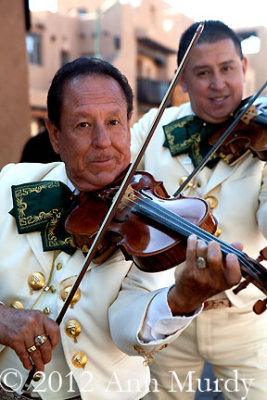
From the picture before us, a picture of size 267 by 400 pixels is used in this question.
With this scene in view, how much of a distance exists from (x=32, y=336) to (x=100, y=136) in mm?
668

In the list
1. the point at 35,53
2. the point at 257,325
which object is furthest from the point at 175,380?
the point at 35,53

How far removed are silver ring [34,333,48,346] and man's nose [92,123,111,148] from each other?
0.63m

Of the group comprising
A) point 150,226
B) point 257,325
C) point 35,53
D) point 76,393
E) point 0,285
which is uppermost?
point 150,226

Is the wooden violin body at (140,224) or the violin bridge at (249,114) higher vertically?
the violin bridge at (249,114)

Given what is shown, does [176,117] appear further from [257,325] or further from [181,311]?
[181,311]

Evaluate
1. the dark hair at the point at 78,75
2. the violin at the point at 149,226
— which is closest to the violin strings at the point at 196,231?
the violin at the point at 149,226

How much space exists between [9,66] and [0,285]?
156 inches

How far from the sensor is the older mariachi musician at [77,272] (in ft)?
Answer: 6.08

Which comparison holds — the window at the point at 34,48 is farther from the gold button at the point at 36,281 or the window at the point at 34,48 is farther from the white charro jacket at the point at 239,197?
the gold button at the point at 36,281

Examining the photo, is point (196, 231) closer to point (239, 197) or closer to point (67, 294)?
point (67, 294)

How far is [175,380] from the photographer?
2754mm

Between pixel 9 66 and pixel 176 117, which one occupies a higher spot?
pixel 176 117

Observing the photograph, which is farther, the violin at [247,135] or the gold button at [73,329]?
the violin at [247,135]

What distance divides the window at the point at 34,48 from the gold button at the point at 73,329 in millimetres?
18998
